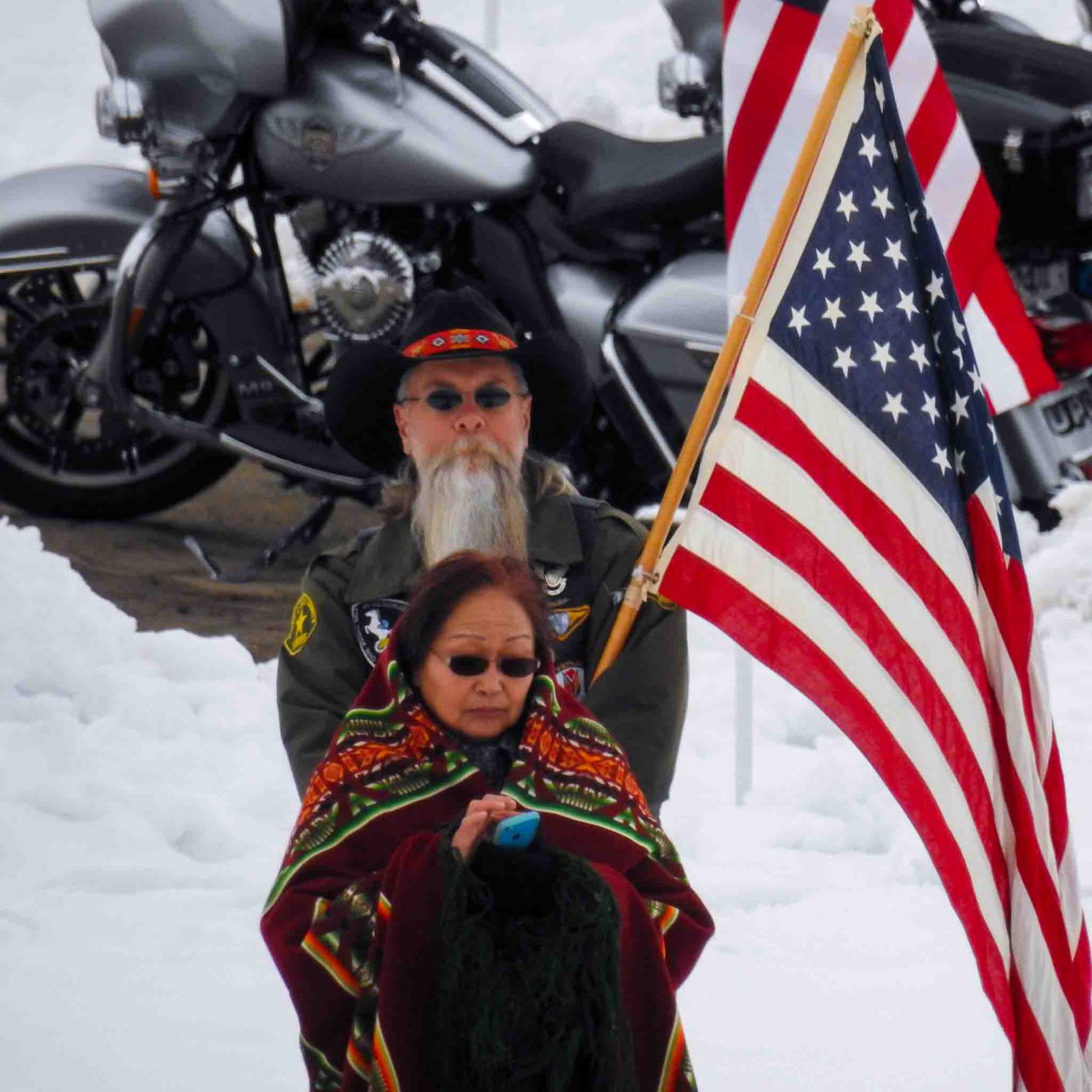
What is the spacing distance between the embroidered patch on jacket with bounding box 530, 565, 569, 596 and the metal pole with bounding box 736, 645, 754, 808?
216 centimetres

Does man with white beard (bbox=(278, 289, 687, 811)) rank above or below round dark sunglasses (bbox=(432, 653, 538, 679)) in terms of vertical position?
above

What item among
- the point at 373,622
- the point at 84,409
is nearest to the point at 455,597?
the point at 373,622

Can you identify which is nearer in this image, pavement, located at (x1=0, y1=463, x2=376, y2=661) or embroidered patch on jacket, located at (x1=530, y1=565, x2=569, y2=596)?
embroidered patch on jacket, located at (x1=530, y1=565, x2=569, y2=596)

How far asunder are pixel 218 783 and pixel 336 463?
151cm

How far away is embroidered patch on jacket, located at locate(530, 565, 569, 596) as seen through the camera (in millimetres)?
3229

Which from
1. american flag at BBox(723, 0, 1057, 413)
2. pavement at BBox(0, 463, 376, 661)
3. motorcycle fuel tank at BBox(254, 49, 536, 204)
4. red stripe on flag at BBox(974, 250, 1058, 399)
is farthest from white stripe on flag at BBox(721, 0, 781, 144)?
pavement at BBox(0, 463, 376, 661)

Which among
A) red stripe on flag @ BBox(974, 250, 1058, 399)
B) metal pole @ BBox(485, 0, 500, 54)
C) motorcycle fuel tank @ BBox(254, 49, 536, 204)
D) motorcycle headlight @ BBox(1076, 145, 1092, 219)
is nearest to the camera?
red stripe on flag @ BBox(974, 250, 1058, 399)

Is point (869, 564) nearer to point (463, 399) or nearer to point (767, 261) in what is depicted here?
point (767, 261)

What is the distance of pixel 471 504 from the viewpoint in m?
3.20

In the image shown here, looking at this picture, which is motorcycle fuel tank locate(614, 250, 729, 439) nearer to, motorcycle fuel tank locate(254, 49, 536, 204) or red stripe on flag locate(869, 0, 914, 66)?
motorcycle fuel tank locate(254, 49, 536, 204)

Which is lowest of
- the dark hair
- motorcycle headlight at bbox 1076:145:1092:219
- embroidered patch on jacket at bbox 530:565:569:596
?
the dark hair

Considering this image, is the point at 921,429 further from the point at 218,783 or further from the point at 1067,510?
the point at 1067,510

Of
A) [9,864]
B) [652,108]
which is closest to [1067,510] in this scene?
[9,864]

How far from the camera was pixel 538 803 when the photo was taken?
8.48 feet
